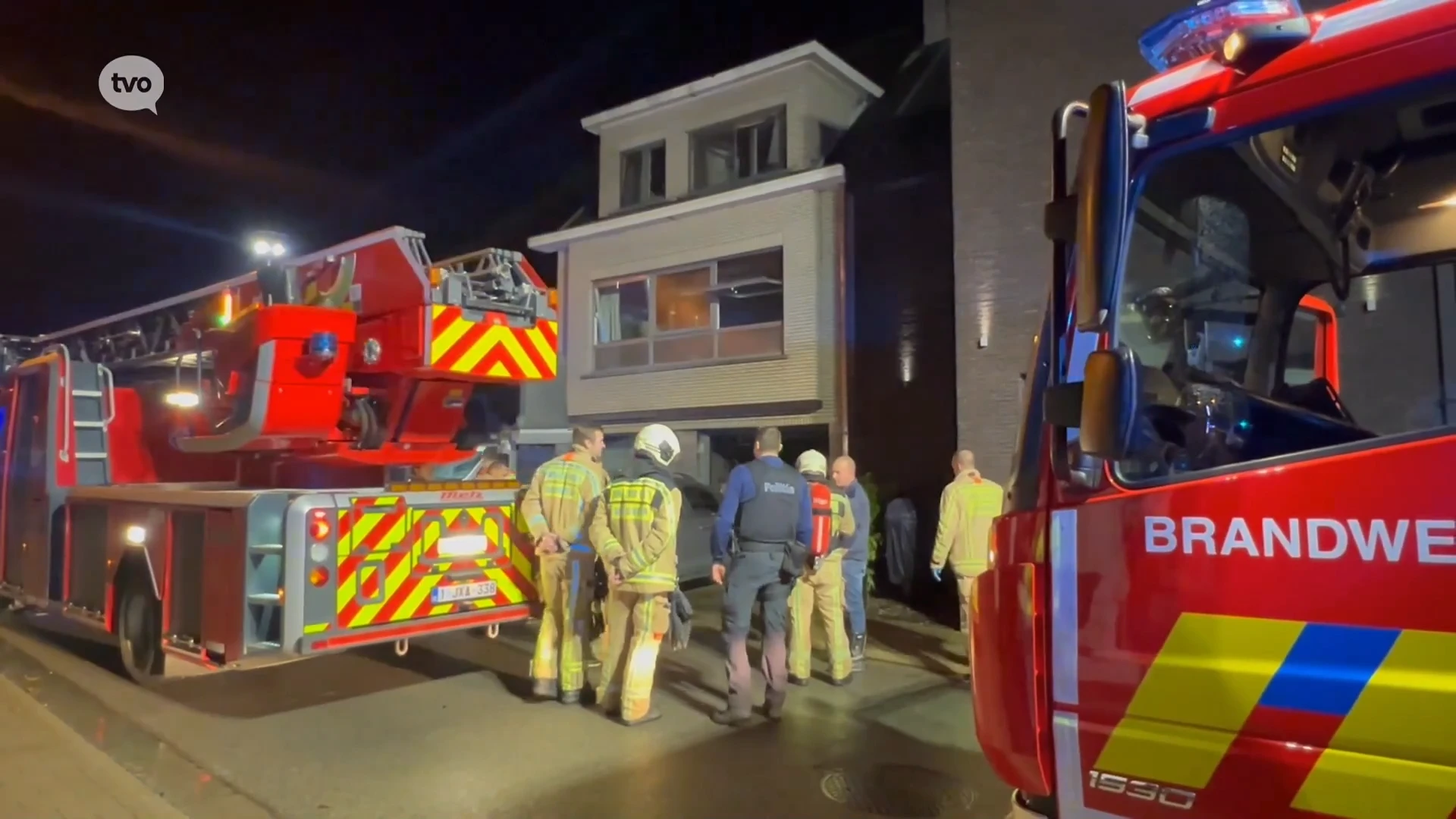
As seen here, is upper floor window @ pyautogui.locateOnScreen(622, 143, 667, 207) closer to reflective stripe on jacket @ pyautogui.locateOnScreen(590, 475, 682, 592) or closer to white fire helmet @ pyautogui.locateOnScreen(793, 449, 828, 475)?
white fire helmet @ pyautogui.locateOnScreen(793, 449, 828, 475)

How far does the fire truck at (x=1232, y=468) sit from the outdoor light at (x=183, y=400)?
6.88 metres

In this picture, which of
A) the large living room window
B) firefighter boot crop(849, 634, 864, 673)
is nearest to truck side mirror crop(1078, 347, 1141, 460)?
firefighter boot crop(849, 634, 864, 673)

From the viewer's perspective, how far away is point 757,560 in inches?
240

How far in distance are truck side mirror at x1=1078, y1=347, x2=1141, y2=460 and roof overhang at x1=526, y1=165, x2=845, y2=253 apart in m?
10.9

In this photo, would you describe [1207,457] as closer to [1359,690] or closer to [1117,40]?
[1359,690]

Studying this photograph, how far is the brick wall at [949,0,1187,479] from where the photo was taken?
32.5ft

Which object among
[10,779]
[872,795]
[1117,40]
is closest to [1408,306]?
[872,795]

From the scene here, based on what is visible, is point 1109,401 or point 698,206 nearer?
point 1109,401

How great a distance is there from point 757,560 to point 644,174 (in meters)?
10.8

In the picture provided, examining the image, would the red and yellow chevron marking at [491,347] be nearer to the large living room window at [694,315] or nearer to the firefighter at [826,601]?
the firefighter at [826,601]

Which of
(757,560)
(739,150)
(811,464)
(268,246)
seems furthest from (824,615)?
(739,150)

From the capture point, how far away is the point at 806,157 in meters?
13.5

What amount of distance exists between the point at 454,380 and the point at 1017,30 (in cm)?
730

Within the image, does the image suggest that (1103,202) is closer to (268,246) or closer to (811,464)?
(811,464)
